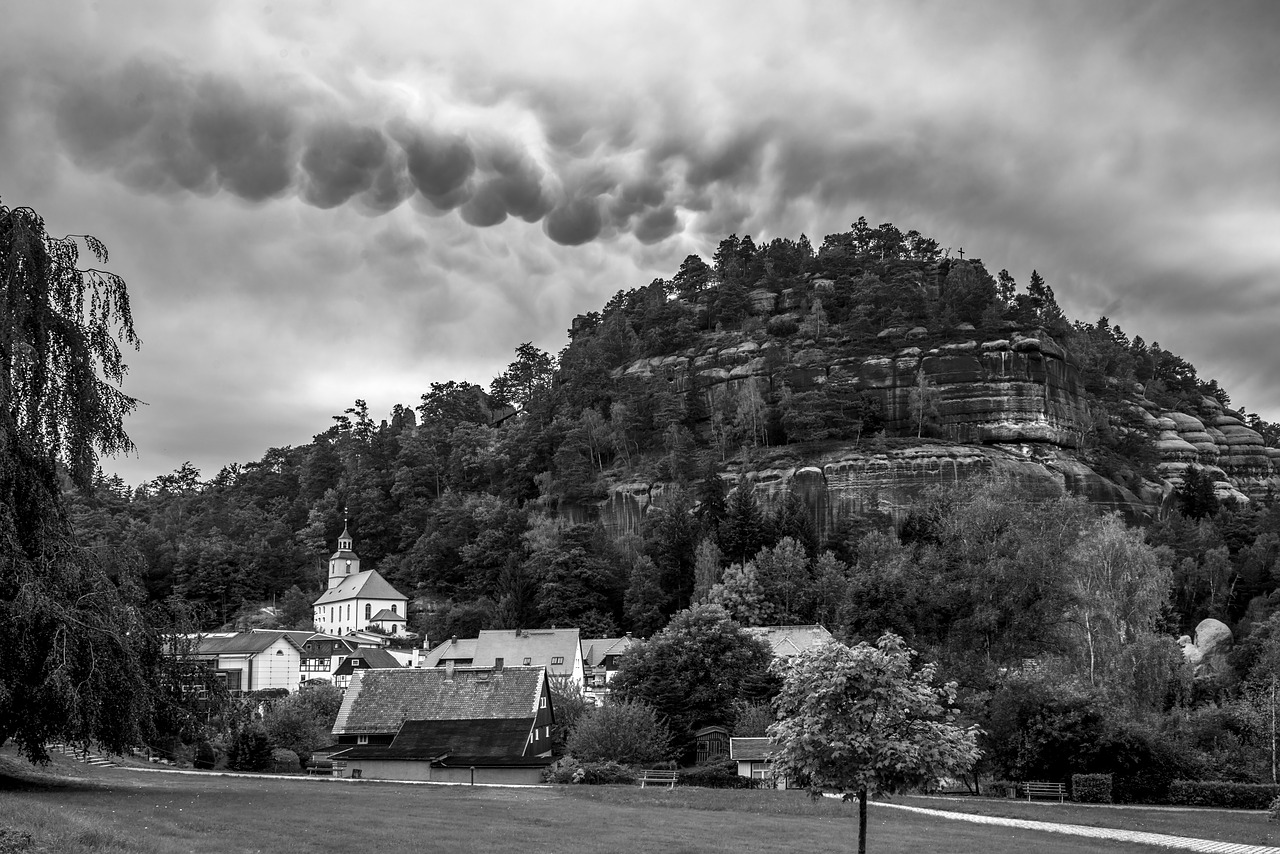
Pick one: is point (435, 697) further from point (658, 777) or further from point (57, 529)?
point (57, 529)

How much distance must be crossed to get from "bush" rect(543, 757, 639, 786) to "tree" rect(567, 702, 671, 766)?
2203 mm

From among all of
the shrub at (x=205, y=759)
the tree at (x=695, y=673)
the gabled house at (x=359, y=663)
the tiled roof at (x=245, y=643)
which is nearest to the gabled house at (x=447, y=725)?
the tree at (x=695, y=673)

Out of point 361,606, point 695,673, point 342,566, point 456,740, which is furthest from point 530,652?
point 342,566

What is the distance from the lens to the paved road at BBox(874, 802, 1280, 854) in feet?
78.6

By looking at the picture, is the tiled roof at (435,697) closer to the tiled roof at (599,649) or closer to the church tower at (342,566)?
the tiled roof at (599,649)

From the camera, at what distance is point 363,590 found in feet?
368

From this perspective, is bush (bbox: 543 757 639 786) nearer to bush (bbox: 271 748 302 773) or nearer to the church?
bush (bbox: 271 748 302 773)

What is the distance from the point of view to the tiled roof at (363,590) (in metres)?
112

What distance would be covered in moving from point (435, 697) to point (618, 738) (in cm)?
1144

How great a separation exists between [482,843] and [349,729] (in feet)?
112

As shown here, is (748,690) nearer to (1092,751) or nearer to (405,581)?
(1092,751)

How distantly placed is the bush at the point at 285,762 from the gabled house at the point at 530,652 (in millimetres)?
Answer: 21923

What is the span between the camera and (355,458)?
6058 inches

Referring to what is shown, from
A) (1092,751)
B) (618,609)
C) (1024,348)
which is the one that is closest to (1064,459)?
(1024,348)
